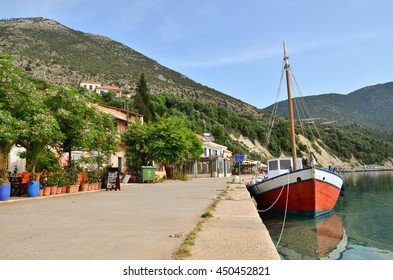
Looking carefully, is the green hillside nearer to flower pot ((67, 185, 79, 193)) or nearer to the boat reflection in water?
flower pot ((67, 185, 79, 193))

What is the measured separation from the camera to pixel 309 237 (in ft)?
35.4

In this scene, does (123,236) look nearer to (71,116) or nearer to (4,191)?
(4,191)

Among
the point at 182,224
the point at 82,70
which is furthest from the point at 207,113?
the point at 182,224

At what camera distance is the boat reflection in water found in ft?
27.8

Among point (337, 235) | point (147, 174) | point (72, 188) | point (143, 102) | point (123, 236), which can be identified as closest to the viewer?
point (123, 236)

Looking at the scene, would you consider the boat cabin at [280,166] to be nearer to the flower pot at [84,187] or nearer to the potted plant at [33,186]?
the flower pot at [84,187]

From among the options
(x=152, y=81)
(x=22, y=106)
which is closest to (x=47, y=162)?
(x=22, y=106)

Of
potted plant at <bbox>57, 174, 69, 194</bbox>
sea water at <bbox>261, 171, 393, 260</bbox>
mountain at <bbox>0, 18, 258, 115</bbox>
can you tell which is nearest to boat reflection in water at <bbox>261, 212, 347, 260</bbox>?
sea water at <bbox>261, 171, 393, 260</bbox>

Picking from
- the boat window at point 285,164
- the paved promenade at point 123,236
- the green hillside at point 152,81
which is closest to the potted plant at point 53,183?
the paved promenade at point 123,236

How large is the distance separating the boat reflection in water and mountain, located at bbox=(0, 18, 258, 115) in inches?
3220

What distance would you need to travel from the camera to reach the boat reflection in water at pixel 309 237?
27.8 feet

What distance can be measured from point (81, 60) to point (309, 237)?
109775 mm

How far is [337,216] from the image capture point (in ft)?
52.5
